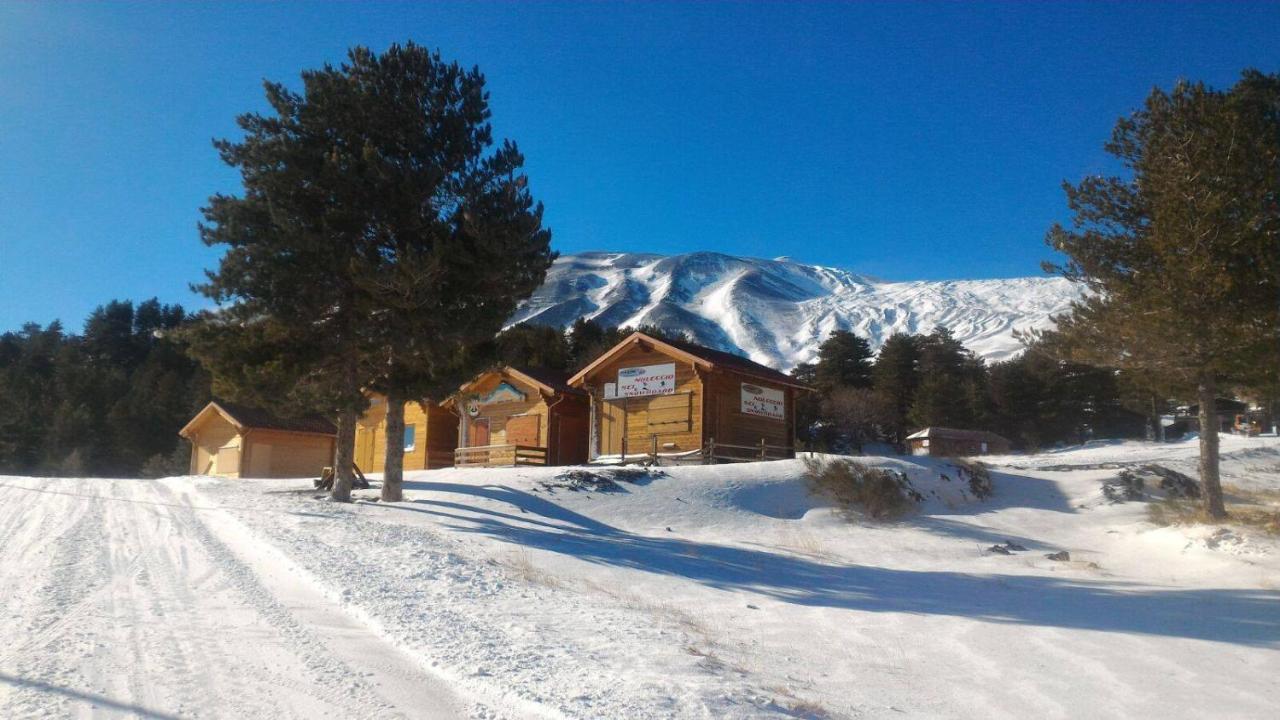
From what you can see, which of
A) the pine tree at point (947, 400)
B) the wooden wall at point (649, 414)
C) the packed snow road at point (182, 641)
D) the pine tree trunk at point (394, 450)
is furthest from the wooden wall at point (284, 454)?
the pine tree at point (947, 400)

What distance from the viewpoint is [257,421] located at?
3762 cm

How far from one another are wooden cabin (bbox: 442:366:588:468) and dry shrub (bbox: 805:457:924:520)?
12.4m

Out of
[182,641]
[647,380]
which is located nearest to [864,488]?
[647,380]

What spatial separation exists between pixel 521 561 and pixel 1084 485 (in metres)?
16.6

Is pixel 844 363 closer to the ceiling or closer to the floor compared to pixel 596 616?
closer to the ceiling

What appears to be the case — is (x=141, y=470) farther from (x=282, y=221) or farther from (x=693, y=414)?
(x=282, y=221)

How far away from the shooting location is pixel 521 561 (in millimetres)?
11719

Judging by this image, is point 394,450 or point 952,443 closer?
point 394,450

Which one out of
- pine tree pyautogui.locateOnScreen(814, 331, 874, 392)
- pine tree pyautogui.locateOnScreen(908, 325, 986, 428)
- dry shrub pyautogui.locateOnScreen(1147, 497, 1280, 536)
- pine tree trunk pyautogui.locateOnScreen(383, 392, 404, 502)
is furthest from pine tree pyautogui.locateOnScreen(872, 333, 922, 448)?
pine tree trunk pyautogui.locateOnScreen(383, 392, 404, 502)

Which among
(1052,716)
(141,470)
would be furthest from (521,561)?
(141,470)

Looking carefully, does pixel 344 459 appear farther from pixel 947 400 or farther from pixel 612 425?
pixel 947 400

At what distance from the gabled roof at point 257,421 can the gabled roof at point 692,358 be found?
14.5m

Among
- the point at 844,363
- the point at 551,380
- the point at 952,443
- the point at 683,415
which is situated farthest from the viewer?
the point at 844,363

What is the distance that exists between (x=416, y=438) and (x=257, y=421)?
7442mm
